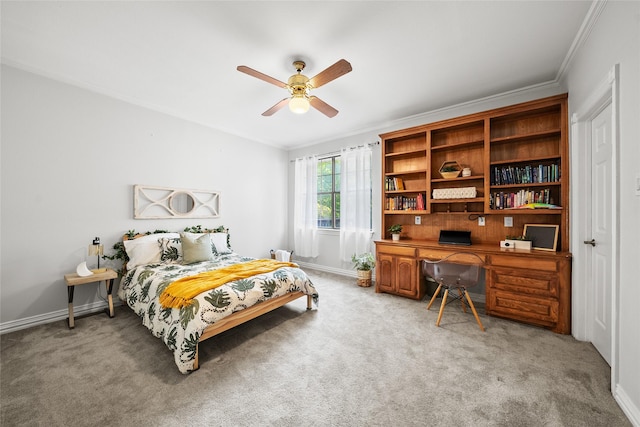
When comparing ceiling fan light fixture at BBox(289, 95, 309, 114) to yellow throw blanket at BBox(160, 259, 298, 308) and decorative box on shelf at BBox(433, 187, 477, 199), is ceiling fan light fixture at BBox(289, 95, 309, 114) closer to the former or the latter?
yellow throw blanket at BBox(160, 259, 298, 308)

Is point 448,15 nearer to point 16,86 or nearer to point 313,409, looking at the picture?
point 313,409

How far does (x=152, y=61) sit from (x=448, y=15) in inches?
109

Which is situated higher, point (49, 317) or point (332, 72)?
point (332, 72)

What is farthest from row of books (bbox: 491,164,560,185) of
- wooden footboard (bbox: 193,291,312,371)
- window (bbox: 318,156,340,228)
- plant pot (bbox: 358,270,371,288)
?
wooden footboard (bbox: 193,291,312,371)

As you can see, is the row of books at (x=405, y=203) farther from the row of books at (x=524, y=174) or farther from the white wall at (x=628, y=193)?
the white wall at (x=628, y=193)

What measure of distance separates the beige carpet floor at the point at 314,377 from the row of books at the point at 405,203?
164 centimetres

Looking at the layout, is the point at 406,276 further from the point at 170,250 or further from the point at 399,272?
the point at 170,250

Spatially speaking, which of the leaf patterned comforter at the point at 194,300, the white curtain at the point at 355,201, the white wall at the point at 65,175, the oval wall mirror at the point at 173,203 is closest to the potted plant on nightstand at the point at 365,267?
the white curtain at the point at 355,201

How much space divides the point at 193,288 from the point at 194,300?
16 centimetres

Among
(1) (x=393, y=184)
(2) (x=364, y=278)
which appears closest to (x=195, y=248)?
(2) (x=364, y=278)

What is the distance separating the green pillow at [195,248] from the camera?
325cm

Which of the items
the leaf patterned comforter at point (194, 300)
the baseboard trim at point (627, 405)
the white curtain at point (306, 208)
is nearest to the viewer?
the baseboard trim at point (627, 405)

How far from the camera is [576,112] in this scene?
7.75ft

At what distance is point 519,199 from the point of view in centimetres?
301
